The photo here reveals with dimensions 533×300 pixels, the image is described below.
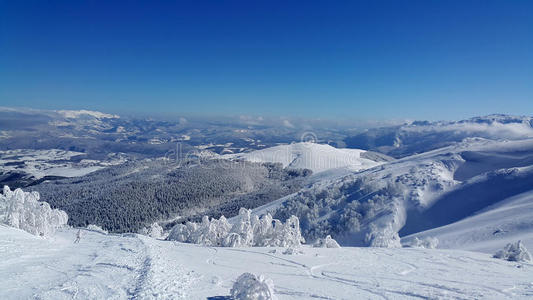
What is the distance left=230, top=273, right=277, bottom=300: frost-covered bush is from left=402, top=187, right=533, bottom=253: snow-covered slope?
83.5 feet

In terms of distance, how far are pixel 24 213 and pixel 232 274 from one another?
28.8 metres

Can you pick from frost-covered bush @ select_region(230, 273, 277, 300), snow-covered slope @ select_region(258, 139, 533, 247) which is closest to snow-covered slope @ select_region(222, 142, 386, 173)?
snow-covered slope @ select_region(258, 139, 533, 247)

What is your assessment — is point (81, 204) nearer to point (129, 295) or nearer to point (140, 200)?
point (140, 200)

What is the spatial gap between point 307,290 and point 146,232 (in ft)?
150

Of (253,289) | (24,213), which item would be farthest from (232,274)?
(24,213)

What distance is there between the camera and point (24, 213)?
31094 millimetres

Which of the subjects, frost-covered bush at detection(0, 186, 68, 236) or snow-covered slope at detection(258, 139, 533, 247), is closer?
frost-covered bush at detection(0, 186, 68, 236)

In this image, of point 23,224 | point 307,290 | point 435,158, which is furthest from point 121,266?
point 435,158

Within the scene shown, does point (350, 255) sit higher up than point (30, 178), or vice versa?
point (350, 255)

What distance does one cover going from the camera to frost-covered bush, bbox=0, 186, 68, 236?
29.6 metres

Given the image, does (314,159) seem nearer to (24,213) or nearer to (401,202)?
(401,202)

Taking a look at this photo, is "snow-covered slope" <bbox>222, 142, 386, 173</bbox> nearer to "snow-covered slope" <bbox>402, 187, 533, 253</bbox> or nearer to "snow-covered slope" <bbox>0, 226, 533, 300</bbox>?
"snow-covered slope" <bbox>402, 187, 533, 253</bbox>

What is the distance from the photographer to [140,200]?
9862cm

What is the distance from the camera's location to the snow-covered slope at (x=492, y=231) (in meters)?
28.7
